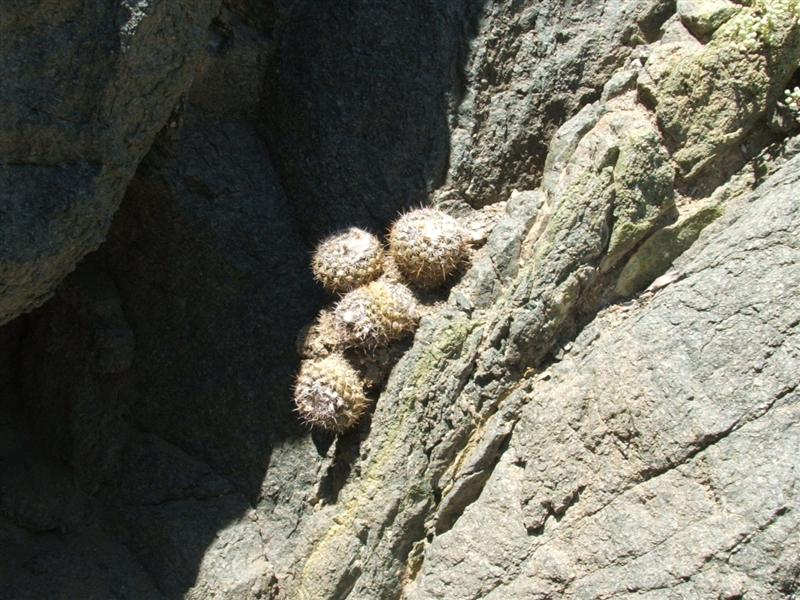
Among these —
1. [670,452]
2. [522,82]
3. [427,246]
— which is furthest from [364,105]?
[670,452]

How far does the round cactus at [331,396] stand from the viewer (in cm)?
496

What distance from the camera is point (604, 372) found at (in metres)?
4.24

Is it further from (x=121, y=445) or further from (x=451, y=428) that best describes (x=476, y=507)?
(x=121, y=445)

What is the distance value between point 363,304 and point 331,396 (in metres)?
0.53

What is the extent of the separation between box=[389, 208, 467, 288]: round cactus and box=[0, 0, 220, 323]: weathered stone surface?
1466mm

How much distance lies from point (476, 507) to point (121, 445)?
2466 millimetres

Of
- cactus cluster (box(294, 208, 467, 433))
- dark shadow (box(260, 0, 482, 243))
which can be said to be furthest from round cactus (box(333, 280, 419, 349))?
dark shadow (box(260, 0, 482, 243))

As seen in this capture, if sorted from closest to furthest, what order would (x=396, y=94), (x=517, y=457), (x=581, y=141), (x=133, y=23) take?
1. (x=133, y=23)
2. (x=517, y=457)
3. (x=581, y=141)
4. (x=396, y=94)

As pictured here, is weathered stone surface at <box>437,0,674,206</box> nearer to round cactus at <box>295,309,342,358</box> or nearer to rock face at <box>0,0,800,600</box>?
rock face at <box>0,0,800,600</box>

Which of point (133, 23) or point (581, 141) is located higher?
point (133, 23)

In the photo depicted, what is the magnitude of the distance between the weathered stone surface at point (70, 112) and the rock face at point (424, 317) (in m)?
0.02

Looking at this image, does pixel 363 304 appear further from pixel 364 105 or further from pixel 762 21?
pixel 762 21

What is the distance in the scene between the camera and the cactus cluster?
196 inches

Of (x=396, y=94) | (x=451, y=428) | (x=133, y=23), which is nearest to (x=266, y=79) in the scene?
(x=396, y=94)
